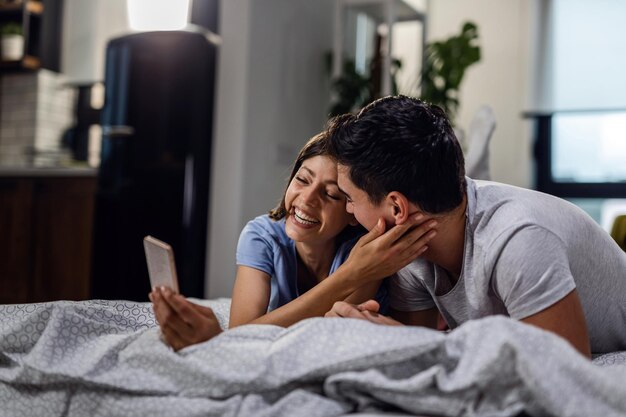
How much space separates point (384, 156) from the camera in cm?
126

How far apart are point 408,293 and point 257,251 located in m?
0.36

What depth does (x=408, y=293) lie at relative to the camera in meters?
1.56

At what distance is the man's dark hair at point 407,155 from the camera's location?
4.10 feet

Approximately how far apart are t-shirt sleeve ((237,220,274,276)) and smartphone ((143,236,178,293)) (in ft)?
1.72

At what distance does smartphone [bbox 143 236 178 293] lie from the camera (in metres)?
1.03

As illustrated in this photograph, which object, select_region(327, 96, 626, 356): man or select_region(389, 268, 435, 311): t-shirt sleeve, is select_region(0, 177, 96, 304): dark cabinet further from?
select_region(327, 96, 626, 356): man

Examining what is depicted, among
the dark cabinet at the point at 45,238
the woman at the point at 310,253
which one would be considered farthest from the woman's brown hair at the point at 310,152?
the dark cabinet at the point at 45,238

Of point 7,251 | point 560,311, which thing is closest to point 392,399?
point 560,311

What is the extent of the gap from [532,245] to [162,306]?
0.60 metres

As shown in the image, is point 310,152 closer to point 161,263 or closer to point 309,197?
point 309,197

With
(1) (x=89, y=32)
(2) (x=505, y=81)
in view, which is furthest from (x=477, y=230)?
(1) (x=89, y=32)

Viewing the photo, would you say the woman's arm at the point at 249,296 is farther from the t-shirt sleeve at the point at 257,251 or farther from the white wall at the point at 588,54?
the white wall at the point at 588,54

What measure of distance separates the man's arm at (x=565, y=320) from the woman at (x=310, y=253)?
0.91 ft

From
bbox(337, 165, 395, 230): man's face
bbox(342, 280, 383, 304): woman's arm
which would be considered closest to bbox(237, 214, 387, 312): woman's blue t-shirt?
bbox(342, 280, 383, 304): woman's arm
